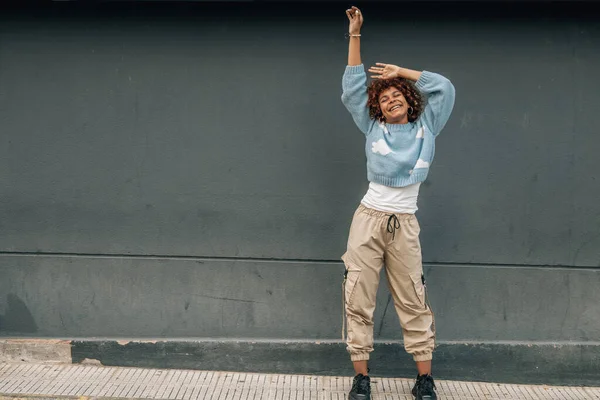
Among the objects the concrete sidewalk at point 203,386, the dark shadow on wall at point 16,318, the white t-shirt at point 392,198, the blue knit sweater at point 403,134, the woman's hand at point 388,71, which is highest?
the woman's hand at point 388,71

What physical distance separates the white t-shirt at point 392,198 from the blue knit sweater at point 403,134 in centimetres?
5

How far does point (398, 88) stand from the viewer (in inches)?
176

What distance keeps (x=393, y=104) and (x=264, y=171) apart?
3.35 ft

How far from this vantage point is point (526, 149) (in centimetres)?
495

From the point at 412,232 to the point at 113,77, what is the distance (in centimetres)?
209

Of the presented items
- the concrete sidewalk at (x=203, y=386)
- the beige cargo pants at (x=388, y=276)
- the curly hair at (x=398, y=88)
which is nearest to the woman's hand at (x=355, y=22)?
the curly hair at (x=398, y=88)

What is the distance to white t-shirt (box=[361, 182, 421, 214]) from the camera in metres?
4.49

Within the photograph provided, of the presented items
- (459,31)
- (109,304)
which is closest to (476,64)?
(459,31)

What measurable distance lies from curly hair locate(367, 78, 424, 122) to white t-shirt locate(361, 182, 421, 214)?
15.2 inches

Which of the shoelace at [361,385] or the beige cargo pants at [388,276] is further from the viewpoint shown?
the shoelace at [361,385]

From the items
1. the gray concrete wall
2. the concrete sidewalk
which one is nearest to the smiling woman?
the concrete sidewalk

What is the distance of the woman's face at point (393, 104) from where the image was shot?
4445 mm

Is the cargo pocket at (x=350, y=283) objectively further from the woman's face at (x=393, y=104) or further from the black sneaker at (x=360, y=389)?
the woman's face at (x=393, y=104)

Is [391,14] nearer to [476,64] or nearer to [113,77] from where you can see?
[476,64]
